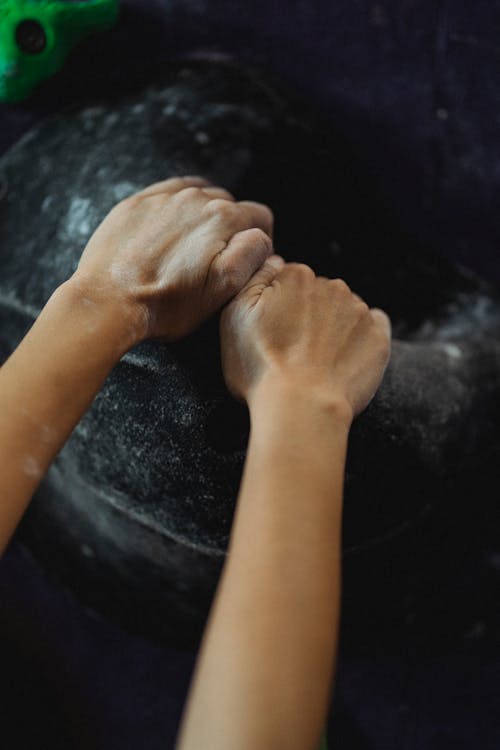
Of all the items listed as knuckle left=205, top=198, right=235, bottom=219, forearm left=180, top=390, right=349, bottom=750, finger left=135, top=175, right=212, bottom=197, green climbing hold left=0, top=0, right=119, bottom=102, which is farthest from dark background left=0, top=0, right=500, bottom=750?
forearm left=180, top=390, right=349, bottom=750

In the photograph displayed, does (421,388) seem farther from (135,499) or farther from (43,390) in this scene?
(43,390)

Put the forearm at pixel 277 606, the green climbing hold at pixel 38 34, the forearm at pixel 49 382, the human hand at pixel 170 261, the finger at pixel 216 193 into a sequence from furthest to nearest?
the green climbing hold at pixel 38 34, the finger at pixel 216 193, the human hand at pixel 170 261, the forearm at pixel 49 382, the forearm at pixel 277 606

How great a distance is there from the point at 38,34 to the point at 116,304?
0.61 meters

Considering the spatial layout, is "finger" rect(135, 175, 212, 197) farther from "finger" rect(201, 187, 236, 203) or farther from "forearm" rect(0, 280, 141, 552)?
"forearm" rect(0, 280, 141, 552)

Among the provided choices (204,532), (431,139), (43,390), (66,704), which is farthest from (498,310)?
(66,704)

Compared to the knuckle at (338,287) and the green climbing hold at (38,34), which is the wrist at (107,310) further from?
the green climbing hold at (38,34)

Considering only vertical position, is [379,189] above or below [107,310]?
below

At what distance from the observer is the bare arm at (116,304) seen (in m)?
0.64

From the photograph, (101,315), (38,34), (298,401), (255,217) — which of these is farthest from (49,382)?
(38,34)

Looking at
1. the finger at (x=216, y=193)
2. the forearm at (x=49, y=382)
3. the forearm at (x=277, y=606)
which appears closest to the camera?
the forearm at (x=277, y=606)

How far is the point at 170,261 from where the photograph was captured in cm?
77

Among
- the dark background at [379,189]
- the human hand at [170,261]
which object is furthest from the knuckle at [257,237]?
the dark background at [379,189]

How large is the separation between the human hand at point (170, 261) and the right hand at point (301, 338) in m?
0.03

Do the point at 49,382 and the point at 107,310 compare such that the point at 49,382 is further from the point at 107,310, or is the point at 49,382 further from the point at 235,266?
the point at 235,266
